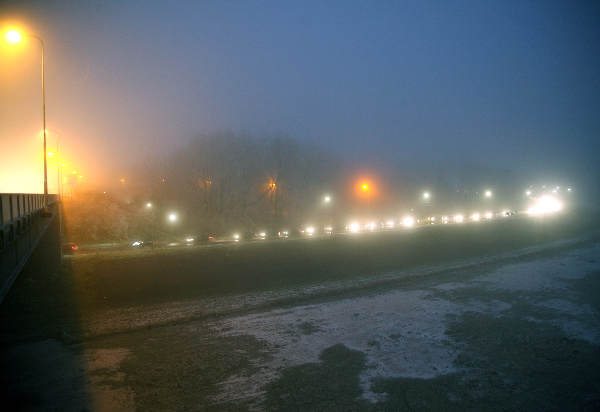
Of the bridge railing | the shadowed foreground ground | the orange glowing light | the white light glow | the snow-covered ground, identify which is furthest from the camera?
the white light glow

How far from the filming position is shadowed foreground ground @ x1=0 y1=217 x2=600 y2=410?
7.41 metres

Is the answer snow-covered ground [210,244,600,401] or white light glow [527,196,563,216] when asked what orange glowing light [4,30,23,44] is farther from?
white light glow [527,196,563,216]

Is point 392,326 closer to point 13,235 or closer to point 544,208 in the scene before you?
point 13,235

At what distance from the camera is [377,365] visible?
8.61 metres

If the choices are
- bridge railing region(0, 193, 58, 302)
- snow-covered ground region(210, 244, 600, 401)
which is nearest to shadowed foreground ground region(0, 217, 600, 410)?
snow-covered ground region(210, 244, 600, 401)

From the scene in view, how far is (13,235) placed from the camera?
7988 millimetres

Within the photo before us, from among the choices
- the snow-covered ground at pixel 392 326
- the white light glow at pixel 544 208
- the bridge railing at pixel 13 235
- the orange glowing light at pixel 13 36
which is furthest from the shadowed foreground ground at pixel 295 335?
the white light glow at pixel 544 208

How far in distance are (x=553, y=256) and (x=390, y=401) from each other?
22.7 m

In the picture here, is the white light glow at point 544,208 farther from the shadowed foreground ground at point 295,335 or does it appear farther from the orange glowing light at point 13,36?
the orange glowing light at point 13,36

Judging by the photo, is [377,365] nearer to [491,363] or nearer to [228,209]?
[491,363]

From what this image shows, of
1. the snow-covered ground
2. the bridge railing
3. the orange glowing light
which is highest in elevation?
the orange glowing light

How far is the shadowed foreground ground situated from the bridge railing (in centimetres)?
249

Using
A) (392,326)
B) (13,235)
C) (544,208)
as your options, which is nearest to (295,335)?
(392,326)

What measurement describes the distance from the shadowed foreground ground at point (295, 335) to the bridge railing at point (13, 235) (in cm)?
249
